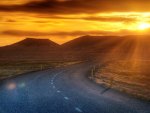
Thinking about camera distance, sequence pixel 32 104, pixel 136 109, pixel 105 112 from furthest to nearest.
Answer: pixel 32 104 < pixel 136 109 < pixel 105 112

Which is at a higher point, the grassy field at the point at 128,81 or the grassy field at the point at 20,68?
the grassy field at the point at 128,81

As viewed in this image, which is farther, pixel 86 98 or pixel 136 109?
pixel 86 98

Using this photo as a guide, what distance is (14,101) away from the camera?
17.9m

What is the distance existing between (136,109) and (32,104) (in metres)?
5.40

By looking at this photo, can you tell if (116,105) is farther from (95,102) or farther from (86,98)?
(86,98)

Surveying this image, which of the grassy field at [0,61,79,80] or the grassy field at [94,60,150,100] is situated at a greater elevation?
the grassy field at [94,60,150,100]

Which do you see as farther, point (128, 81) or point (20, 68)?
point (20, 68)

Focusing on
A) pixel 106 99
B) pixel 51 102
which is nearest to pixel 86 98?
pixel 106 99

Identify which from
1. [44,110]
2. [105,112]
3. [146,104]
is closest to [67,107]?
[44,110]

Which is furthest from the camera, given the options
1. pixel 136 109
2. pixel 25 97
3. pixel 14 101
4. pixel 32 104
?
pixel 25 97

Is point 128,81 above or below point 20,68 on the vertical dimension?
above

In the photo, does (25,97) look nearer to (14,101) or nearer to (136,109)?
(14,101)

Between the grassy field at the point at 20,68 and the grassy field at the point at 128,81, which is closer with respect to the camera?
the grassy field at the point at 128,81

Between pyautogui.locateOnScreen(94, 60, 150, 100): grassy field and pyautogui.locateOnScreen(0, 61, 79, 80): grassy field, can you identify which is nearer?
pyautogui.locateOnScreen(94, 60, 150, 100): grassy field
